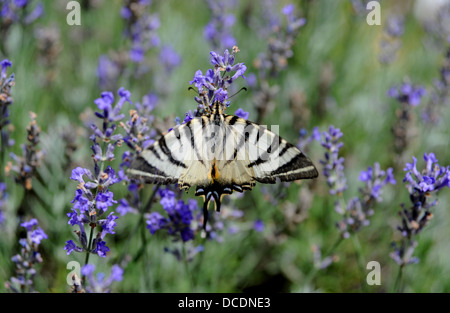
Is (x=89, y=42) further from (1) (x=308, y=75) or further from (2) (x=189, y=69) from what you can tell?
(1) (x=308, y=75)

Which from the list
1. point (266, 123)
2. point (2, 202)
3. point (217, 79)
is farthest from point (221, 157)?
point (266, 123)

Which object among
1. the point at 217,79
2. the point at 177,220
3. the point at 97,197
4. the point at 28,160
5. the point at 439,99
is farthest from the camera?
the point at 439,99

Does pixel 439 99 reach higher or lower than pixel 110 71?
lower

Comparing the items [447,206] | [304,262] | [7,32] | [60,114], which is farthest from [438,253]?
[7,32]

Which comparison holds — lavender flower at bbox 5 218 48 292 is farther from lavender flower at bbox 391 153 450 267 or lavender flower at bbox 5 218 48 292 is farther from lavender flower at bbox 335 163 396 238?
lavender flower at bbox 391 153 450 267

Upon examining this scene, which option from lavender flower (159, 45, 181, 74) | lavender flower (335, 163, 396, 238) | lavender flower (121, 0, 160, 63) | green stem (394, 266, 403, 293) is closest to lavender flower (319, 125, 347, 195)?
lavender flower (335, 163, 396, 238)

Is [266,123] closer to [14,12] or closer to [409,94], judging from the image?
[409,94]
